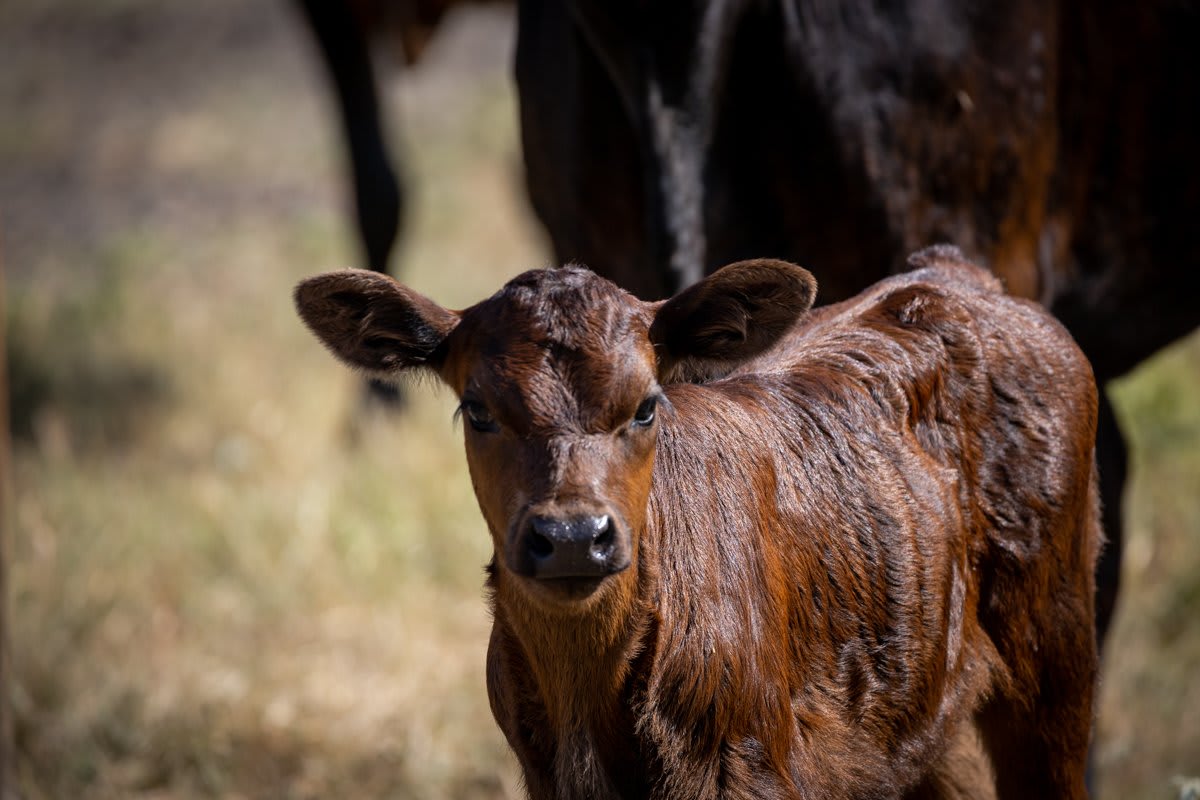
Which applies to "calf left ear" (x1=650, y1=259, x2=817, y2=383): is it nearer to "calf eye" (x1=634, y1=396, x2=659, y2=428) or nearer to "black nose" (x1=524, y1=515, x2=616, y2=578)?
"calf eye" (x1=634, y1=396, x2=659, y2=428)

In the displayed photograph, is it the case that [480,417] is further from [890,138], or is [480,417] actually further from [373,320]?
[890,138]

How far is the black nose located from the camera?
98.2 inches

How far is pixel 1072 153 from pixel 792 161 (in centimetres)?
89

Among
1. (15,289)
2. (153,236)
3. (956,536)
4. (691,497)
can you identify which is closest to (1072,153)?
(956,536)

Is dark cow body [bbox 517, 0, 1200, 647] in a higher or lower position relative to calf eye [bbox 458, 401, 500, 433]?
higher

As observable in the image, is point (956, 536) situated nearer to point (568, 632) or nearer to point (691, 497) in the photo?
point (691, 497)

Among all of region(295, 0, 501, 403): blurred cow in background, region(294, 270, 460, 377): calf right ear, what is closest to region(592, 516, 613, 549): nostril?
region(294, 270, 460, 377): calf right ear

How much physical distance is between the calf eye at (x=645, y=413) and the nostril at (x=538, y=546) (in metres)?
0.35

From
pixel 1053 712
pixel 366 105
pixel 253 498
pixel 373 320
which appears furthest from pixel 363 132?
pixel 1053 712

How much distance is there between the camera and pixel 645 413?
9.13ft

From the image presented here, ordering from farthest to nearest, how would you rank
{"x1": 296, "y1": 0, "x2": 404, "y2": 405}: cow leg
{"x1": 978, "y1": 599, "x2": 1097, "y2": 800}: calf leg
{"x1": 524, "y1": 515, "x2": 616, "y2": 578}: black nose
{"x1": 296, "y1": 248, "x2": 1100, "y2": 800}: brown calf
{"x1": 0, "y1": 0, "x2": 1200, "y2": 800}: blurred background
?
{"x1": 296, "y1": 0, "x2": 404, "y2": 405}: cow leg
{"x1": 0, "y1": 0, "x2": 1200, "y2": 800}: blurred background
{"x1": 978, "y1": 599, "x2": 1097, "y2": 800}: calf leg
{"x1": 296, "y1": 248, "x2": 1100, "y2": 800}: brown calf
{"x1": 524, "y1": 515, "x2": 616, "y2": 578}: black nose

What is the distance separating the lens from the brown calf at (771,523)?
274cm

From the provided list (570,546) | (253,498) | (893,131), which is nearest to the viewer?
(570,546)

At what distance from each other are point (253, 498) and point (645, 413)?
4240 mm
